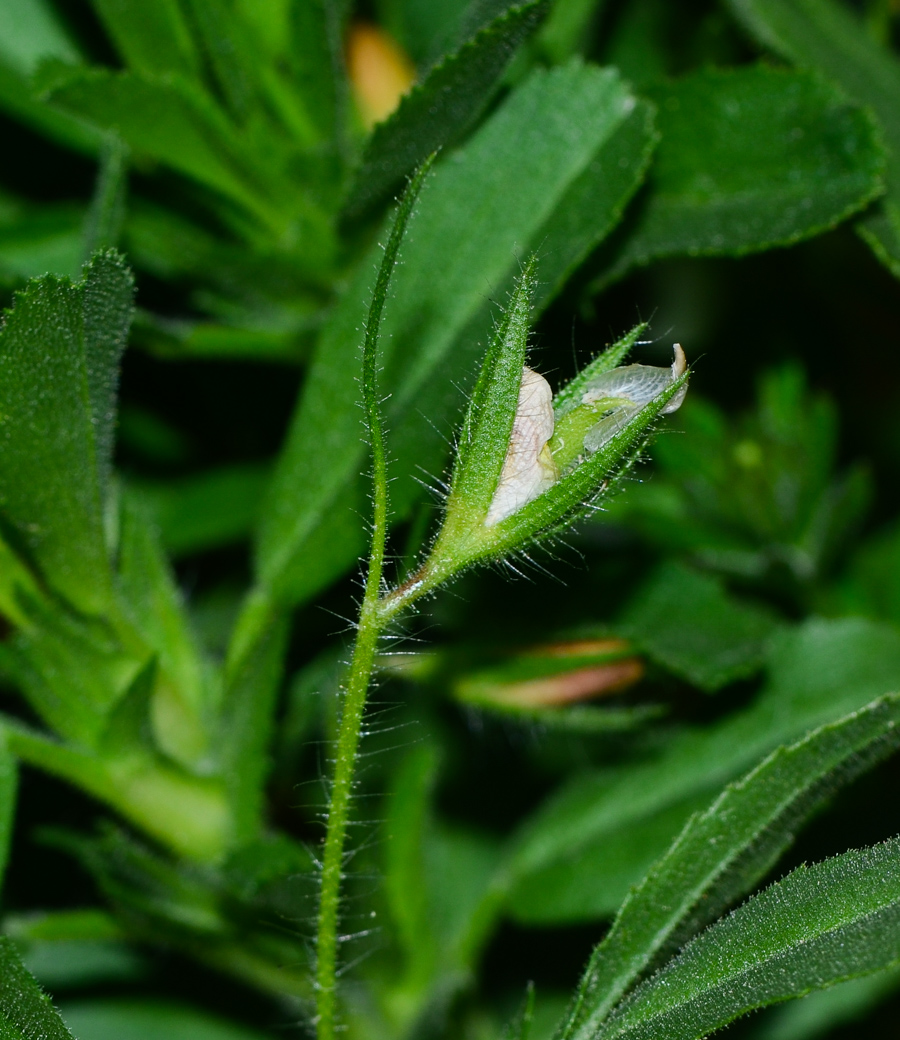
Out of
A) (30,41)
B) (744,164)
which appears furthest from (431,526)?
(30,41)

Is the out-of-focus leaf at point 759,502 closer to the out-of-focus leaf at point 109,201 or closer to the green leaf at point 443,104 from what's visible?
the green leaf at point 443,104

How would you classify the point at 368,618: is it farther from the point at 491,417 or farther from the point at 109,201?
the point at 109,201

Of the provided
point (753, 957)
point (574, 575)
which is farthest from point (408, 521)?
point (753, 957)

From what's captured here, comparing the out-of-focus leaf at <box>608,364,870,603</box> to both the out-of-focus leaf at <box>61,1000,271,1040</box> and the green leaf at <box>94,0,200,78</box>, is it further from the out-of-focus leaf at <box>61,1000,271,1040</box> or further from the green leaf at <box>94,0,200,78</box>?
the out-of-focus leaf at <box>61,1000,271,1040</box>

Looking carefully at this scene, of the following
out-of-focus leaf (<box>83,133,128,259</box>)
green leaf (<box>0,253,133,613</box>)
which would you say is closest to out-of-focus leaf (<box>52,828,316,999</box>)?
green leaf (<box>0,253,133,613</box>)

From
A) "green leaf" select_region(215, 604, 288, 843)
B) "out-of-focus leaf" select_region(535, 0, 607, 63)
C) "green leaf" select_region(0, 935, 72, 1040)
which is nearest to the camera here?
"green leaf" select_region(0, 935, 72, 1040)

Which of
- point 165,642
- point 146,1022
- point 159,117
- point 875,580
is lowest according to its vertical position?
point 146,1022

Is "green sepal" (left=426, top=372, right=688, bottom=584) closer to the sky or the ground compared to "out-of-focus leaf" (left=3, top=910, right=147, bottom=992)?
closer to the sky
